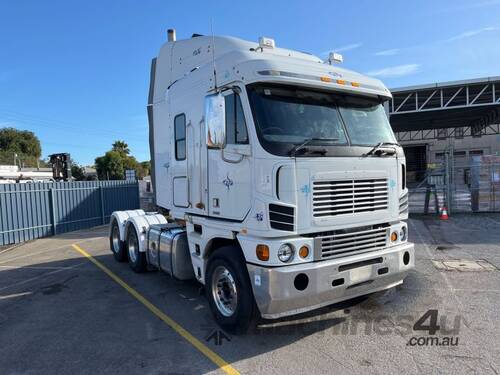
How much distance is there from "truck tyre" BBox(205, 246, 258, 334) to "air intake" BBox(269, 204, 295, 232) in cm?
70

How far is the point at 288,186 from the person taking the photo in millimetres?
3961

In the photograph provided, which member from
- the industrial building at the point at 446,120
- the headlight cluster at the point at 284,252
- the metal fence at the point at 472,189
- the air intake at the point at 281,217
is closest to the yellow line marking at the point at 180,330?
the headlight cluster at the point at 284,252

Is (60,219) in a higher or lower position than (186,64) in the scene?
lower

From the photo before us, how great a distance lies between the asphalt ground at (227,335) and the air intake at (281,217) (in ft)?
4.58

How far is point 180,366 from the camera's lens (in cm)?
392

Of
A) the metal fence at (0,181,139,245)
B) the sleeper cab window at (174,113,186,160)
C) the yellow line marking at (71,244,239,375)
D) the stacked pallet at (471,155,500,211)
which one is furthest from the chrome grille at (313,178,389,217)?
the metal fence at (0,181,139,245)

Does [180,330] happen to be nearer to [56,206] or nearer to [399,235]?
[399,235]

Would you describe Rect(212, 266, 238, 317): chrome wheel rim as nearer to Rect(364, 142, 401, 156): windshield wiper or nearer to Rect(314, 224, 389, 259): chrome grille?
Rect(314, 224, 389, 259): chrome grille

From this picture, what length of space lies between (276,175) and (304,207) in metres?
0.46

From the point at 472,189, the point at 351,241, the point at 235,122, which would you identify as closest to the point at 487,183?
the point at 472,189

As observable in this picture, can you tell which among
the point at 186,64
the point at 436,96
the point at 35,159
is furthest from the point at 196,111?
the point at 35,159

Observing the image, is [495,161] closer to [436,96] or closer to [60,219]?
[436,96]

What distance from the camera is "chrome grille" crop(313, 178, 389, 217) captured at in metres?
4.13

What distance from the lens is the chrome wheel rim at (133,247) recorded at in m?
7.93
